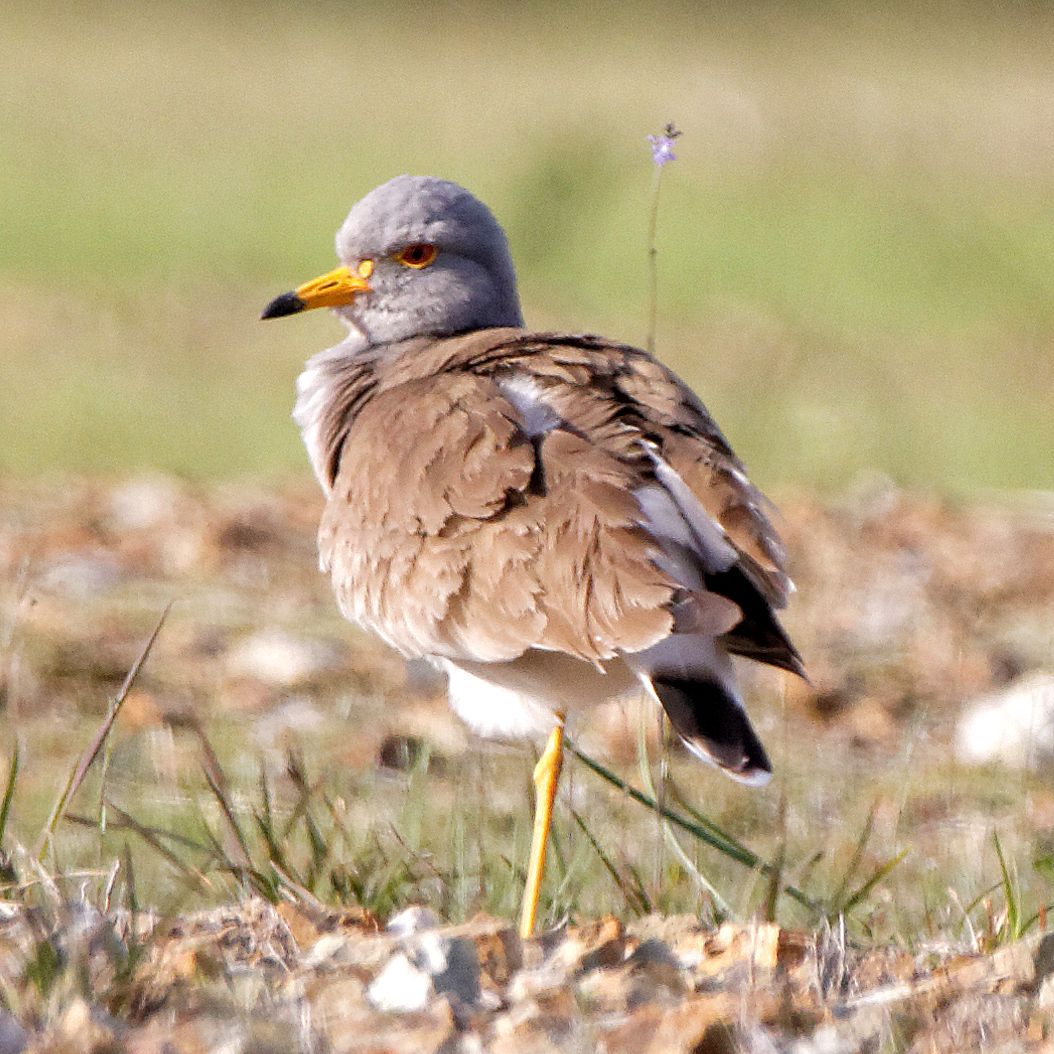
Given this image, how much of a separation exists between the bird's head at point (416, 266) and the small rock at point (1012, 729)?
5.48ft

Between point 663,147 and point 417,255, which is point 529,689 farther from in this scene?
point 417,255

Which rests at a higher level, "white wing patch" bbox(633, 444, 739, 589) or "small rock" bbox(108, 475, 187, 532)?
"white wing patch" bbox(633, 444, 739, 589)

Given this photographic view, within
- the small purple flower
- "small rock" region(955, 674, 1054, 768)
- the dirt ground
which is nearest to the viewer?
the dirt ground

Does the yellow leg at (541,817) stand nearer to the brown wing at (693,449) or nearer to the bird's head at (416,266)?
the brown wing at (693,449)

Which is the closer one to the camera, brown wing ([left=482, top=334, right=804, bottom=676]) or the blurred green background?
brown wing ([left=482, top=334, right=804, bottom=676])

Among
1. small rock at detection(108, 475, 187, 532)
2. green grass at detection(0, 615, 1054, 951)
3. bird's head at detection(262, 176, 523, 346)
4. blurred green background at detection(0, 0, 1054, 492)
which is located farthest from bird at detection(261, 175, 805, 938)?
blurred green background at detection(0, 0, 1054, 492)

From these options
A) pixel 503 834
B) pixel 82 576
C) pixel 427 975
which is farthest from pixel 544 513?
pixel 82 576

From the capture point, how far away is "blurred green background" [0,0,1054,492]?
1085 centimetres

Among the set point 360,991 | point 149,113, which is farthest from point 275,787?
point 149,113

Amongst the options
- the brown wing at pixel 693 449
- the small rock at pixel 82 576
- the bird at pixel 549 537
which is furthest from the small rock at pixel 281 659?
the brown wing at pixel 693 449

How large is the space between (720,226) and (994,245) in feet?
6.66

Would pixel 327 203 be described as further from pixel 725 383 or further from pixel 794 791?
pixel 794 791

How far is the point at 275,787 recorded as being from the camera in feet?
15.6

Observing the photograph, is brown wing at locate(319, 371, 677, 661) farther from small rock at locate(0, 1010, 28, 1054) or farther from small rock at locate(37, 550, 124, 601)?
small rock at locate(37, 550, 124, 601)
